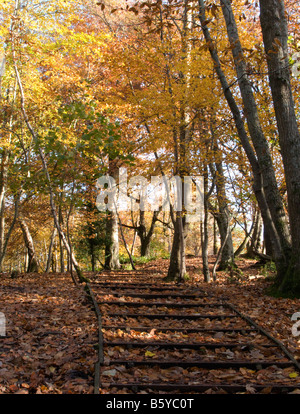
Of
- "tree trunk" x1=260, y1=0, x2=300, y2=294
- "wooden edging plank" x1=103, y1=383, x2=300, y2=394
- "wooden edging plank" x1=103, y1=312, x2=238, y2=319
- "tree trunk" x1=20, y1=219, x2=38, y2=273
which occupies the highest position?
"tree trunk" x1=260, y1=0, x2=300, y2=294

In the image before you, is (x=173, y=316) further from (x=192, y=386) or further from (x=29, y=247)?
(x=29, y=247)

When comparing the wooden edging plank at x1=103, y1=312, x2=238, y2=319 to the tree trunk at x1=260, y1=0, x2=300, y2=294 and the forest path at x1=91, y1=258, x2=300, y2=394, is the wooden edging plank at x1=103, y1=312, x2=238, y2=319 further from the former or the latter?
the tree trunk at x1=260, y1=0, x2=300, y2=294

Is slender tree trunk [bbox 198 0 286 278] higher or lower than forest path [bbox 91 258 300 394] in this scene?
higher

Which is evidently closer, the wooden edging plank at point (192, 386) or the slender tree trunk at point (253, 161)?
the wooden edging plank at point (192, 386)

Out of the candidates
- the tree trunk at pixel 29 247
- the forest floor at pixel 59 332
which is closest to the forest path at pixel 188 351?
the forest floor at pixel 59 332

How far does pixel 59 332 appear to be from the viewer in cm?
517

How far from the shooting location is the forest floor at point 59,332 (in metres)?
3.67

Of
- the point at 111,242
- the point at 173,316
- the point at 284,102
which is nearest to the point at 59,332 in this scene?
the point at 173,316

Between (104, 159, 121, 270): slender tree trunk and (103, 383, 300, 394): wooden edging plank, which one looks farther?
(104, 159, 121, 270): slender tree trunk

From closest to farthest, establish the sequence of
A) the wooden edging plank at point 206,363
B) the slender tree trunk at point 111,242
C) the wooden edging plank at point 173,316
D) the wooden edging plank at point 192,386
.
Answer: the wooden edging plank at point 192,386 < the wooden edging plank at point 206,363 < the wooden edging plank at point 173,316 < the slender tree trunk at point 111,242

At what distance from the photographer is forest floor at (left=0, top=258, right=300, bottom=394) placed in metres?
3.67

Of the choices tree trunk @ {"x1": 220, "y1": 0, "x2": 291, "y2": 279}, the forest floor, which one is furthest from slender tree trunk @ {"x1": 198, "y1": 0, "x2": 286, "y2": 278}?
the forest floor

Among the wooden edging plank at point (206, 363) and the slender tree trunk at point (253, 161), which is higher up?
the slender tree trunk at point (253, 161)

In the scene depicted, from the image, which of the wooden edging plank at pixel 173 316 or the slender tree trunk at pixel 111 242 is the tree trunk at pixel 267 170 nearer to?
the wooden edging plank at pixel 173 316
